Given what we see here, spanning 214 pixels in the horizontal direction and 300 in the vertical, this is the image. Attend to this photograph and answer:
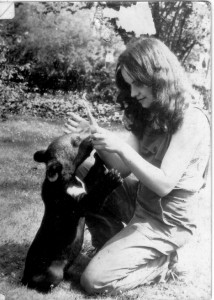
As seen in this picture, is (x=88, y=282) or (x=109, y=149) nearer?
(x=109, y=149)

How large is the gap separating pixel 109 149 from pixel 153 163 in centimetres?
38

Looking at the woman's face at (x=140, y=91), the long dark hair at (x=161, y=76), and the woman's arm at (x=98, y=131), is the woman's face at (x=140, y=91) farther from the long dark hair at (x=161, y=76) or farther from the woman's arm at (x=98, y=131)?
the woman's arm at (x=98, y=131)

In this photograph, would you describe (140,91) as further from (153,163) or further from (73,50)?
(73,50)

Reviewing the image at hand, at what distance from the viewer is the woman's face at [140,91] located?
108 inches

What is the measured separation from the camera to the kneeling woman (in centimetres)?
265

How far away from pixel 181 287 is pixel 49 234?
0.86 m

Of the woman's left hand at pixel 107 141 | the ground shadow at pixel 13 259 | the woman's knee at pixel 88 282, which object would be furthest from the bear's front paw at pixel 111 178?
the ground shadow at pixel 13 259

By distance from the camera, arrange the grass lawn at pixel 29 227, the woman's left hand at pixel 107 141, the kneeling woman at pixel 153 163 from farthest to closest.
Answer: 1. the grass lawn at pixel 29 227
2. the kneeling woman at pixel 153 163
3. the woman's left hand at pixel 107 141

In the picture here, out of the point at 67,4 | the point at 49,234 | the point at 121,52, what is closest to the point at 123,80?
the point at 121,52

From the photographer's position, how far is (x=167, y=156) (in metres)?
2.67

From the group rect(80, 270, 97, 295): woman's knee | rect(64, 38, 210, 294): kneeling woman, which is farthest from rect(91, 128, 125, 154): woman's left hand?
rect(80, 270, 97, 295): woman's knee

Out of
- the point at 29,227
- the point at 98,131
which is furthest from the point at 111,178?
the point at 29,227

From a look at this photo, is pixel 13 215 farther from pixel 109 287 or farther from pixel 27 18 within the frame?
pixel 27 18

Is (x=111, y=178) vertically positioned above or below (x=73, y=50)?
below
